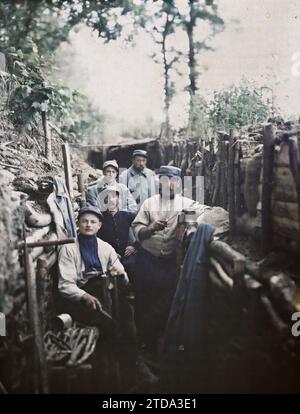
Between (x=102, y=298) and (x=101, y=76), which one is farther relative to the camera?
(x=101, y=76)

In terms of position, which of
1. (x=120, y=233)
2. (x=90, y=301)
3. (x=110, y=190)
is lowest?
(x=90, y=301)

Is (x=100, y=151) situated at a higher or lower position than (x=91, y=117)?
lower

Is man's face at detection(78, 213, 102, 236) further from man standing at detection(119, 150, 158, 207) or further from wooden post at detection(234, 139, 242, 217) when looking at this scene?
wooden post at detection(234, 139, 242, 217)

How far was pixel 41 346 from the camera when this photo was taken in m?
2.22

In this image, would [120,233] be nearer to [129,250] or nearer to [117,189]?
[129,250]

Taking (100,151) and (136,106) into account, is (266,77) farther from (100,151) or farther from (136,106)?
(100,151)

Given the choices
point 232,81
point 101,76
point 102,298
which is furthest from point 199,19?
point 102,298

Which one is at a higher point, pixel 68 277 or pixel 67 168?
pixel 67 168

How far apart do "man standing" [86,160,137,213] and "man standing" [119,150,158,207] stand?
7 centimetres

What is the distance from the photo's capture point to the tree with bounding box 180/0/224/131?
2.75 metres

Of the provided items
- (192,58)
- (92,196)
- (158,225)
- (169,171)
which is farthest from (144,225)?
(192,58)

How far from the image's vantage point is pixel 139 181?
383 cm

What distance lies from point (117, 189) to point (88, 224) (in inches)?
33.4

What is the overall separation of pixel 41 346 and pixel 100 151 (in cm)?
390
